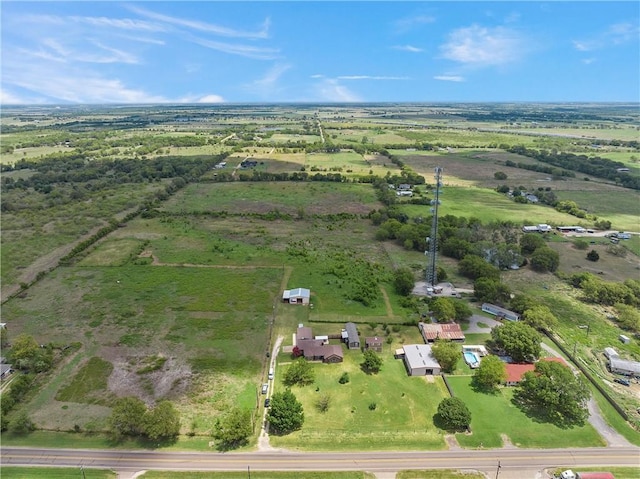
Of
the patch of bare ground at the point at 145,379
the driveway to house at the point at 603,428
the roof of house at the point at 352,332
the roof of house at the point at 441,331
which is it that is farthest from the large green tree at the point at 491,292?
the patch of bare ground at the point at 145,379

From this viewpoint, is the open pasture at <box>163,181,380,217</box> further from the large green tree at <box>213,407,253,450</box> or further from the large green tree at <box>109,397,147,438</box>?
the large green tree at <box>213,407,253,450</box>

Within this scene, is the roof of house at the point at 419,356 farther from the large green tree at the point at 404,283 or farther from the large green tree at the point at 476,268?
the large green tree at the point at 476,268

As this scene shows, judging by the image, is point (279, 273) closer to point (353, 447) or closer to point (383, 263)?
point (383, 263)

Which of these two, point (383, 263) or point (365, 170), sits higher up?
point (365, 170)

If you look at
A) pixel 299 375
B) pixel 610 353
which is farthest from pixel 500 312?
pixel 299 375

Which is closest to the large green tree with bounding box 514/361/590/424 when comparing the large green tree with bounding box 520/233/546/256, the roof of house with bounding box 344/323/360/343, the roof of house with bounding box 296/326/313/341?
the roof of house with bounding box 344/323/360/343

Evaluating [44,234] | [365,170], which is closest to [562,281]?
[365,170]

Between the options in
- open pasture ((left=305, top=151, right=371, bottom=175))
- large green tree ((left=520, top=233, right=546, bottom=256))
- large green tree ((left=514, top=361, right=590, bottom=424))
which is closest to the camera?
large green tree ((left=514, top=361, right=590, bottom=424))

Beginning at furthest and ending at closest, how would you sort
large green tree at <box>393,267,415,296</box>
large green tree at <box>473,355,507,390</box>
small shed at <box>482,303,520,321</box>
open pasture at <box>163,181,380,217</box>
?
open pasture at <box>163,181,380,217</box>, large green tree at <box>393,267,415,296</box>, small shed at <box>482,303,520,321</box>, large green tree at <box>473,355,507,390</box>
